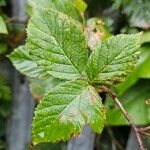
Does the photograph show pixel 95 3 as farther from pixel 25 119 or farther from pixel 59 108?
pixel 59 108

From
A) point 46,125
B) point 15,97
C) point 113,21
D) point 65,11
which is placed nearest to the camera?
point 46,125

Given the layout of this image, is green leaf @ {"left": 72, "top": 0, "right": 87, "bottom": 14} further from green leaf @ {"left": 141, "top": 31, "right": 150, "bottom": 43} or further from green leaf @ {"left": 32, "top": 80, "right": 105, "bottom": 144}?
green leaf @ {"left": 32, "top": 80, "right": 105, "bottom": 144}

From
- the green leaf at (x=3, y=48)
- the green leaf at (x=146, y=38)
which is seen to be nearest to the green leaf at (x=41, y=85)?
the green leaf at (x=3, y=48)

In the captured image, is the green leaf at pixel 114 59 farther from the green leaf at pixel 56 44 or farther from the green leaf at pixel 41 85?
the green leaf at pixel 41 85

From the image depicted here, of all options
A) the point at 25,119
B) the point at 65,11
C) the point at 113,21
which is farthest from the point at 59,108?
the point at 25,119

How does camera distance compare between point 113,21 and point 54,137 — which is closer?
point 54,137

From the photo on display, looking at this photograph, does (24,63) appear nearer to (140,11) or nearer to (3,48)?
(3,48)
